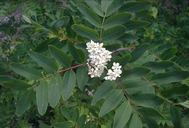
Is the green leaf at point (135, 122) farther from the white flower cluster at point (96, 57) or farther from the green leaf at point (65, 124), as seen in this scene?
the green leaf at point (65, 124)

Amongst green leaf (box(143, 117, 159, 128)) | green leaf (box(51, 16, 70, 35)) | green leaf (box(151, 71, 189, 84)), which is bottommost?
green leaf (box(143, 117, 159, 128))

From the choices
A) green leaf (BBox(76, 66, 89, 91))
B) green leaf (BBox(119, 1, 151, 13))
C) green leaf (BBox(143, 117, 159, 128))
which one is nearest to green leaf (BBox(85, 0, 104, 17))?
green leaf (BBox(119, 1, 151, 13))

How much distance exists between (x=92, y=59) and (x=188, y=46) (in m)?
1.71

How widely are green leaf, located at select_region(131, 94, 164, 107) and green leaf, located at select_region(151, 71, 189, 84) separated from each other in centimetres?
22

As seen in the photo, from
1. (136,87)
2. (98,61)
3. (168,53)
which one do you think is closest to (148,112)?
(136,87)

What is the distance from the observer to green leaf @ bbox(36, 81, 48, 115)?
96cm

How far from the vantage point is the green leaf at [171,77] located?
1.07m

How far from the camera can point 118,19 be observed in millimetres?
1174

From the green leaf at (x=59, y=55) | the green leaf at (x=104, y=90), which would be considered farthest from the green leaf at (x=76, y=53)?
the green leaf at (x=104, y=90)

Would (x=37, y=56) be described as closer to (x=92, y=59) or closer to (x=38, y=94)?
(x=38, y=94)

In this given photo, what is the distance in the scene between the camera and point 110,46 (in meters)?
1.22

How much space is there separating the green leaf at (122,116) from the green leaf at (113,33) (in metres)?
0.57

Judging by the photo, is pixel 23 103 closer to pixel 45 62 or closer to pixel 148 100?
pixel 45 62

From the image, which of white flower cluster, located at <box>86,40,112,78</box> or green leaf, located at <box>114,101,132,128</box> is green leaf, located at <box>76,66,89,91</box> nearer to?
white flower cluster, located at <box>86,40,112,78</box>
